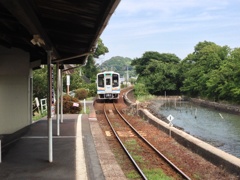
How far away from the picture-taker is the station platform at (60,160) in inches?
265

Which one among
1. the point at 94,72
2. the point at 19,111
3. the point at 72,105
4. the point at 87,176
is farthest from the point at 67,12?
the point at 94,72

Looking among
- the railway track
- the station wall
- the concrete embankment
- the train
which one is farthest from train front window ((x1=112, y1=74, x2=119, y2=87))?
the station wall

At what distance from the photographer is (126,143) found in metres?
14.3

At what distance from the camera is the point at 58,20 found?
21.4 feet

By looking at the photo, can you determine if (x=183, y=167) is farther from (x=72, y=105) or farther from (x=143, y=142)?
(x=72, y=105)

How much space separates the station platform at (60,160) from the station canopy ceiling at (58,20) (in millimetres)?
2353

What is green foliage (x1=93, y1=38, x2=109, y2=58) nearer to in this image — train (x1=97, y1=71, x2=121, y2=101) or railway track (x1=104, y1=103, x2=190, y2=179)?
train (x1=97, y1=71, x2=121, y2=101)

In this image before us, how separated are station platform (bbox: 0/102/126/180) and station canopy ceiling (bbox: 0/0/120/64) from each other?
7.72ft

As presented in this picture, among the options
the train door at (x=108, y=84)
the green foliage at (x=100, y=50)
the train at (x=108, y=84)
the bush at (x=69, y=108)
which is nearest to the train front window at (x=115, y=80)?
the train at (x=108, y=84)

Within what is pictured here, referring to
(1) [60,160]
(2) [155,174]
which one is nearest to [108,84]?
(2) [155,174]

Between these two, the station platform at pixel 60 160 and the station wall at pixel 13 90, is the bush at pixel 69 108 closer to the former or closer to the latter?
the station wall at pixel 13 90

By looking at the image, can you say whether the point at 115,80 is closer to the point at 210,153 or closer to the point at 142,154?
the point at 142,154

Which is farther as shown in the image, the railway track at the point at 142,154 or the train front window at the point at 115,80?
the train front window at the point at 115,80

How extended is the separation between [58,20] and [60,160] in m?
2.98
